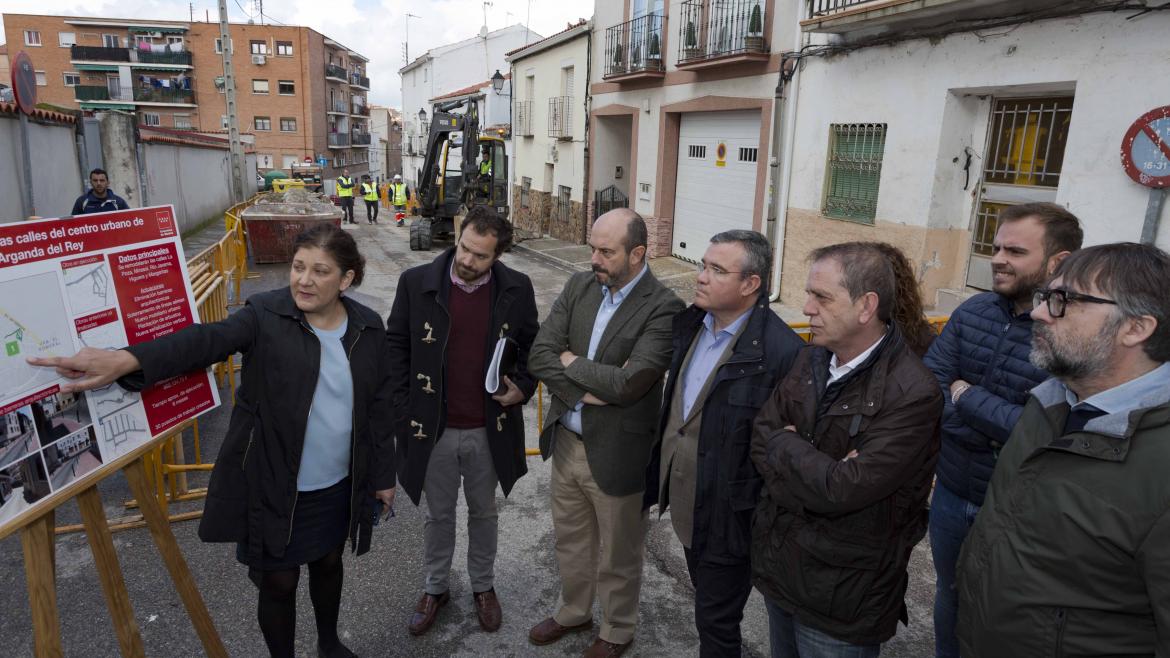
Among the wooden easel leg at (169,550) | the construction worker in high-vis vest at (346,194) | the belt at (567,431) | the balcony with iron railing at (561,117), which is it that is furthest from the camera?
the construction worker in high-vis vest at (346,194)

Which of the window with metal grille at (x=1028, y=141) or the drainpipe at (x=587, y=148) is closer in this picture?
the window with metal grille at (x=1028, y=141)

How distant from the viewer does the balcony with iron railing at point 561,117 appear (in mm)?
19041

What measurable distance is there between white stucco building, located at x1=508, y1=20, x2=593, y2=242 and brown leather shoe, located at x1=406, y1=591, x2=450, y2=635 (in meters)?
15.5

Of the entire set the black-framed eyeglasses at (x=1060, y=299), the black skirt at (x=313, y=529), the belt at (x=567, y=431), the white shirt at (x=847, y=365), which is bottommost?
the black skirt at (x=313, y=529)

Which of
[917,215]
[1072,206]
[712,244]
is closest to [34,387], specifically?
[712,244]

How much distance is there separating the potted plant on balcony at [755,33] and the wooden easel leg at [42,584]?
10.9 meters

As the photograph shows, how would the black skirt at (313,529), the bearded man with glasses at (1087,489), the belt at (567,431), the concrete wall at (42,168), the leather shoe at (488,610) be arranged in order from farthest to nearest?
the concrete wall at (42,168)
the leather shoe at (488,610)
the belt at (567,431)
the black skirt at (313,529)
the bearded man with glasses at (1087,489)

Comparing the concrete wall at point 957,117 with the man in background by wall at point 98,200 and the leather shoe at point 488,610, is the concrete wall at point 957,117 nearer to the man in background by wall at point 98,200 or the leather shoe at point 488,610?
the leather shoe at point 488,610

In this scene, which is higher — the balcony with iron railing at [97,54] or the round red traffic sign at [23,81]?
the balcony with iron railing at [97,54]

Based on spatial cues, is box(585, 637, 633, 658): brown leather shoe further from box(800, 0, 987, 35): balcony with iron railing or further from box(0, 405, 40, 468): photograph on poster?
box(800, 0, 987, 35): balcony with iron railing

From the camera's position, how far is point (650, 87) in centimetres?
1484

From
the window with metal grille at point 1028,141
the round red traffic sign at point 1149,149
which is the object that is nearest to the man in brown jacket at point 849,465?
the round red traffic sign at point 1149,149

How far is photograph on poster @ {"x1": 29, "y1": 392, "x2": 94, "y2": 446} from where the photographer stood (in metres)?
2.02

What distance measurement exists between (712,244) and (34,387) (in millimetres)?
2176
